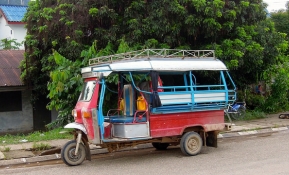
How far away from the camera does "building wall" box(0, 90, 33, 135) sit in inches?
643

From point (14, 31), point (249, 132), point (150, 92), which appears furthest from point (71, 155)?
point (14, 31)

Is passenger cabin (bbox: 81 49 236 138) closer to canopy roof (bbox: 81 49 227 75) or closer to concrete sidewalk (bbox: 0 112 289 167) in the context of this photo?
canopy roof (bbox: 81 49 227 75)

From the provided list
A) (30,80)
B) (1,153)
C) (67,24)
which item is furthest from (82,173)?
(30,80)

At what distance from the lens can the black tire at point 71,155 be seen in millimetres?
8664

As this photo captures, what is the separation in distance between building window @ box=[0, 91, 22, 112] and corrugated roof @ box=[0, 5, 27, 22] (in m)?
13.8

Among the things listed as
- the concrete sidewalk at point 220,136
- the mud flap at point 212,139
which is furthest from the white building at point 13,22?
the mud flap at point 212,139

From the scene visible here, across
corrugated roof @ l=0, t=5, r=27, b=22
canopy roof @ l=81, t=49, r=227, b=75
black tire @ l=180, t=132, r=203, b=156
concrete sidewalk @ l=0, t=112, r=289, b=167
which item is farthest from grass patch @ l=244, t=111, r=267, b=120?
corrugated roof @ l=0, t=5, r=27, b=22

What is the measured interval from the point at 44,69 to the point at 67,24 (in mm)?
1992

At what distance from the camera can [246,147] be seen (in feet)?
35.1

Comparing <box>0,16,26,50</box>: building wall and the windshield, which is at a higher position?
<box>0,16,26,50</box>: building wall

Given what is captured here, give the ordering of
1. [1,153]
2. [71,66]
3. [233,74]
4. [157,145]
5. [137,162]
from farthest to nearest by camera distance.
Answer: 1. [233,74]
2. [71,66]
3. [157,145]
4. [1,153]
5. [137,162]

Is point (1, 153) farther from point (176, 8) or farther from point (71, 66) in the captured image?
point (176, 8)

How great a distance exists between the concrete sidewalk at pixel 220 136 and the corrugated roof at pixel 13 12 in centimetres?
1946

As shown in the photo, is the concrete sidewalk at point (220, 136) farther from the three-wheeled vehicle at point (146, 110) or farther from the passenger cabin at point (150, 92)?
the passenger cabin at point (150, 92)
